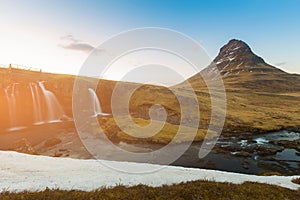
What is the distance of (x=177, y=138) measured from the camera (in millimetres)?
47094

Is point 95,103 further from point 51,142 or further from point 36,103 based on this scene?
point 51,142

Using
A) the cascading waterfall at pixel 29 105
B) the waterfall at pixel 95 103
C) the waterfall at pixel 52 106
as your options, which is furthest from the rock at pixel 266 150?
the waterfall at pixel 52 106

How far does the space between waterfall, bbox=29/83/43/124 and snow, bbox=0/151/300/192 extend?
44.0 metres

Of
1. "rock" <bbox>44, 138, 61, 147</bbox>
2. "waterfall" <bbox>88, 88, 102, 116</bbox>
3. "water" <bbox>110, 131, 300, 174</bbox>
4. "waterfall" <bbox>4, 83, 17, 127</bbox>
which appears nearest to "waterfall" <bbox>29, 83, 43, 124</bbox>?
"waterfall" <bbox>4, 83, 17, 127</bbox>

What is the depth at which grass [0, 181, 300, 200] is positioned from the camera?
12.6m

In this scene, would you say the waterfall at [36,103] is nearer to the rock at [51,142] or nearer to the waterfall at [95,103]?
the waterfall at [95,103]

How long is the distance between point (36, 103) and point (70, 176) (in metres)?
57.6

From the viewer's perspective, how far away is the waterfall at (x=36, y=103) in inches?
2488

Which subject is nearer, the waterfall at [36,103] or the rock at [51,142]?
the rock at [51,142]

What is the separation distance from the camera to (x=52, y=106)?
230 feet

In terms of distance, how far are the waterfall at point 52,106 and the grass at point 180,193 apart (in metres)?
58.6

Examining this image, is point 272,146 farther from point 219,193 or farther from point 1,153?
point 1,153

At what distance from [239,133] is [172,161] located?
33.3 metres

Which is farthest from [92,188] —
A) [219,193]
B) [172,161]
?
[172,161]
